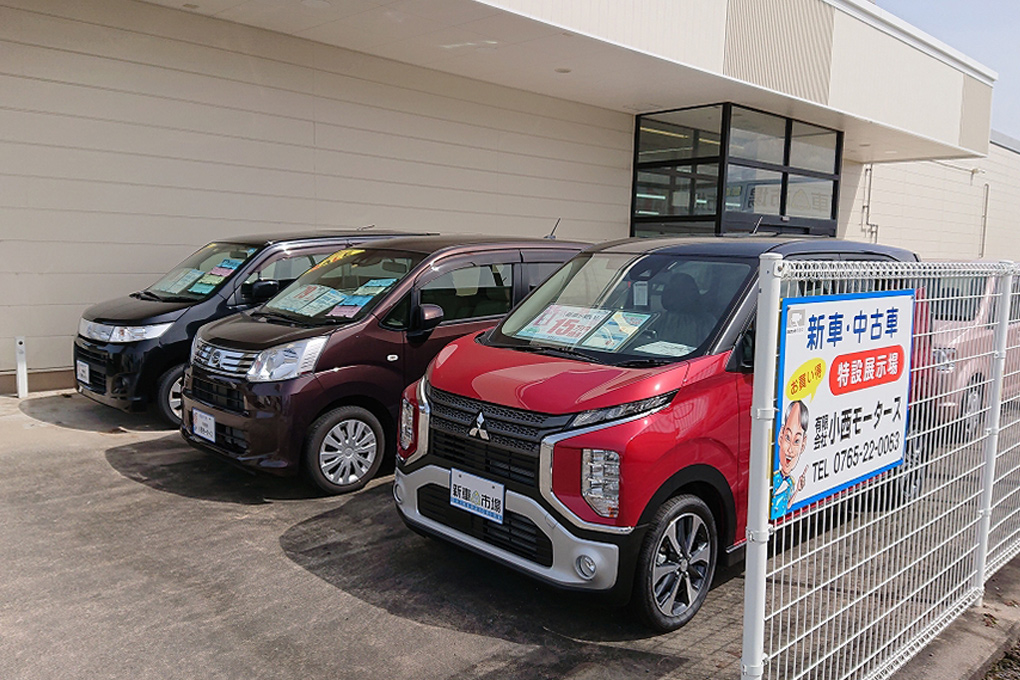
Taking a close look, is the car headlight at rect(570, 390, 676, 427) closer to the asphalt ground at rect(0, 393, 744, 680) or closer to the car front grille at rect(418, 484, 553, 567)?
the car front grille at rect(418, 484, 553, 567)

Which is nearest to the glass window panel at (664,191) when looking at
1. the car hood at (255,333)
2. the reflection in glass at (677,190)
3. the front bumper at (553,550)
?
the reflection in glass at (677,190)

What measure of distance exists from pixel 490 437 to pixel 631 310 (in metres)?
1.14

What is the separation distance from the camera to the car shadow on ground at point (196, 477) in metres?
5.30

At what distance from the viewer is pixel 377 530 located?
15.4ft

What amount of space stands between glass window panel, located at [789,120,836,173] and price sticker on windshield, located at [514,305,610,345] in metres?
12.1

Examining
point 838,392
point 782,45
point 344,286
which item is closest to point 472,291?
point 344,286

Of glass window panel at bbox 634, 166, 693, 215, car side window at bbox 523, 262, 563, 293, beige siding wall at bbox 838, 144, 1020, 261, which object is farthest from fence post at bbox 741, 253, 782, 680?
beige siding wall at bbox 838, 144, 1020, 261

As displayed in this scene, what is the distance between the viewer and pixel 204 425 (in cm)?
533

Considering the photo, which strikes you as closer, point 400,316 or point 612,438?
point 612,438

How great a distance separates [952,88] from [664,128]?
724 centimetres

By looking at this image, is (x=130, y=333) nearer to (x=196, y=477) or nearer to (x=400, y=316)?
(x=196, y=477)

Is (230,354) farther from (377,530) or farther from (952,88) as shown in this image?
(952,88)

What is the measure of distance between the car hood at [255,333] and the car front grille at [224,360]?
0.04 meters

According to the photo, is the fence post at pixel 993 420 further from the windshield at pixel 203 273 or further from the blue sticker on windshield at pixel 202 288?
the blue sticker on windshield at pixel 202 288
